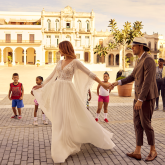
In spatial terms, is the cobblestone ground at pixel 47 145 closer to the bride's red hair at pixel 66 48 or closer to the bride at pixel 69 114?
the bride at pixel 69 114

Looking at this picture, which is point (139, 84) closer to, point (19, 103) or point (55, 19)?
point (19, 103)

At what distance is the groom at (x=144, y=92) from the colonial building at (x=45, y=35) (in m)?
44.8

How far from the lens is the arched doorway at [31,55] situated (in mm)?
50281

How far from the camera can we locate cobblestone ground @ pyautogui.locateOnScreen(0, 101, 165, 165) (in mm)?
3421

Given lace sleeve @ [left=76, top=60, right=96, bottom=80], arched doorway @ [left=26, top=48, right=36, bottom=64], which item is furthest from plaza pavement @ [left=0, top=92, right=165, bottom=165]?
arched doorway @ [left=26, top=48, right=36, bottom=64]

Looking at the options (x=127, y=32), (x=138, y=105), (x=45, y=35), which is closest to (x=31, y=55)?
(x=45, y=35)

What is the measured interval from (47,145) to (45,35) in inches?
1900

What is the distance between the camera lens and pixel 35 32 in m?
49.6

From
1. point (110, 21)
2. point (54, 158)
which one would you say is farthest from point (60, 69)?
point (110, 21)

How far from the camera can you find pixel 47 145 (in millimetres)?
4090

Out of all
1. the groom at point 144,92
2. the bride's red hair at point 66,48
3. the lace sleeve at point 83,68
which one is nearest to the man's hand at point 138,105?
the groom at point 144,92

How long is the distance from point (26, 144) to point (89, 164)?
1.36 metres

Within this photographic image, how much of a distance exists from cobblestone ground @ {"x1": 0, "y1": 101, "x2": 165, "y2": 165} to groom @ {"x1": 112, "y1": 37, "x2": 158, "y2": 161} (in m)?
0.34

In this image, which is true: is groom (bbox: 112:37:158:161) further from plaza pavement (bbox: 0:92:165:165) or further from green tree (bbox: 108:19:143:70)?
green tree (bbox: 108:19:143:70)
